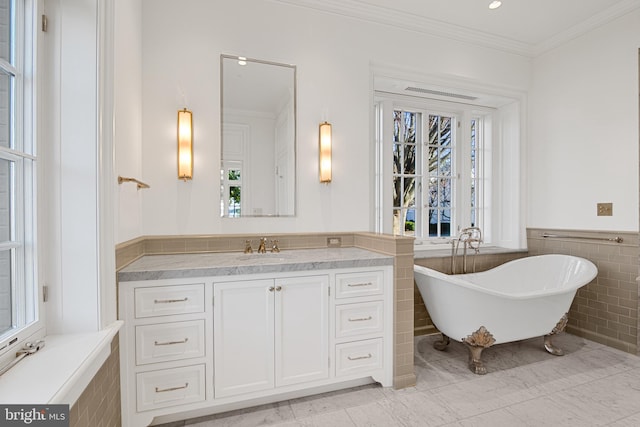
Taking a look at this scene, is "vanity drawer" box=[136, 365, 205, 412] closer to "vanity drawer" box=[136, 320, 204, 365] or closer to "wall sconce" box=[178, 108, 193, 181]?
"vanity drawer" box=[136, 320, 204, 365]

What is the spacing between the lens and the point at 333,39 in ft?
9.05

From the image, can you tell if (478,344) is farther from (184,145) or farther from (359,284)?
(184,145)

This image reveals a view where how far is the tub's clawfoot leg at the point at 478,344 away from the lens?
92.4 inches

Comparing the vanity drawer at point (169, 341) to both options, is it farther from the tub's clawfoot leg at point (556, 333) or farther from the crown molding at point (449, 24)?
the tub's clawfoot leg at point (556, 333)

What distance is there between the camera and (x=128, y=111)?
6.32 feet

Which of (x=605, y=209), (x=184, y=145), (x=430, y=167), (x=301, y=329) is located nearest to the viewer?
(x=301, y=329)

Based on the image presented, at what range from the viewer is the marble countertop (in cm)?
173

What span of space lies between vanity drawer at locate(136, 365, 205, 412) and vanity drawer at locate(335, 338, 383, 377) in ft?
2.78

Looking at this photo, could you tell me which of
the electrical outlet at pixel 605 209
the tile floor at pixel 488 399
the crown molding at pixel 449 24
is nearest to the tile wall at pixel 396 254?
the tile floor at pixel 488 399

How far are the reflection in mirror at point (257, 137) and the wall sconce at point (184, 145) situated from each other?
252 millimetres

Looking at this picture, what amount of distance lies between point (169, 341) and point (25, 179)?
103 centimetres

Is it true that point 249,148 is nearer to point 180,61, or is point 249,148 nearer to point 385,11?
point 180,61

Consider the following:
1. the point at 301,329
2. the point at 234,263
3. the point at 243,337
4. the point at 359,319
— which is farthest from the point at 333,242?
the point at 243,337

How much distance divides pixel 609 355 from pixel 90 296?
12.3 ft
